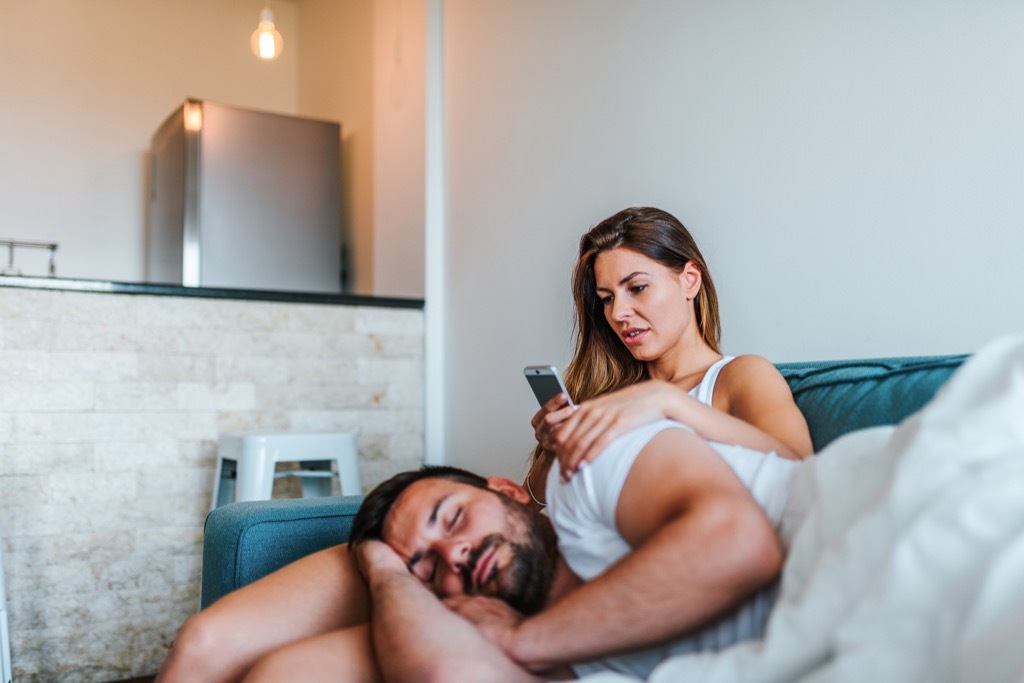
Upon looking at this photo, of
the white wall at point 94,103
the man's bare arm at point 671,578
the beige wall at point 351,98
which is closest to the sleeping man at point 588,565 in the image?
the man's bare arm at point 671,578

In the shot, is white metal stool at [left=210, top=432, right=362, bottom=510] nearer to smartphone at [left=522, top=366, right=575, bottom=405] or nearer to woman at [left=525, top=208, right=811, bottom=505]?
woman at [left=525, top=208, right=811, bottom=505]

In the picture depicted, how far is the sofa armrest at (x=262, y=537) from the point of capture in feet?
5.41

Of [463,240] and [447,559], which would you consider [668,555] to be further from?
[463,240]

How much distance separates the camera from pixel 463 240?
132 inches

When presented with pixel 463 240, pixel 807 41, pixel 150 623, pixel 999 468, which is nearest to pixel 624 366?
pixel 807 41

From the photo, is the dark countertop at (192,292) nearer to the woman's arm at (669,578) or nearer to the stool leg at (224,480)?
the stool leg at (224,480)

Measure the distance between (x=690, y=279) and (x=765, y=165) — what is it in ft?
1.18

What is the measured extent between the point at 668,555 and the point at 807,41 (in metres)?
1.36

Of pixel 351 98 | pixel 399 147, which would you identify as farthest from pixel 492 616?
pixel 351 98

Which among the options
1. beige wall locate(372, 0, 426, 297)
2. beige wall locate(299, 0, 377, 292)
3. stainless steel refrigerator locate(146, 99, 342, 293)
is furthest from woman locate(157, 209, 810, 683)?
stainless steel refrigerator locate(146, 99, 342, 293)

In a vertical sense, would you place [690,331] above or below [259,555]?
above

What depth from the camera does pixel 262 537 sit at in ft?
5.46

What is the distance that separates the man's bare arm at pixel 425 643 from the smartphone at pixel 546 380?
0.50 meters

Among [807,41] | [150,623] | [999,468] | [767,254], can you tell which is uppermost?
[807,41]
